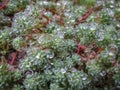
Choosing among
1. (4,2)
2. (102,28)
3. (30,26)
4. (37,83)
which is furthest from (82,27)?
(4,2)

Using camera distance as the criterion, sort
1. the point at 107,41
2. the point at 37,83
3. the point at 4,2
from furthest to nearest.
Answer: the point at 4,2
the point at 107,41
the point at 37,83

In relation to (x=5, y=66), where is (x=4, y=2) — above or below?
above

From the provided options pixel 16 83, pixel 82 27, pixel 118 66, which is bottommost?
pixel 16 83

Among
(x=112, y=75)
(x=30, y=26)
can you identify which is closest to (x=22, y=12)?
(x=30, y=26)

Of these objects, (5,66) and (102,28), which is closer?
(5,66)

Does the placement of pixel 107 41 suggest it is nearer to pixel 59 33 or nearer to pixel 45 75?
pixel 59 33

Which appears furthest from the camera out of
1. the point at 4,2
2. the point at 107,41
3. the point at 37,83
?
the point at 4,2
